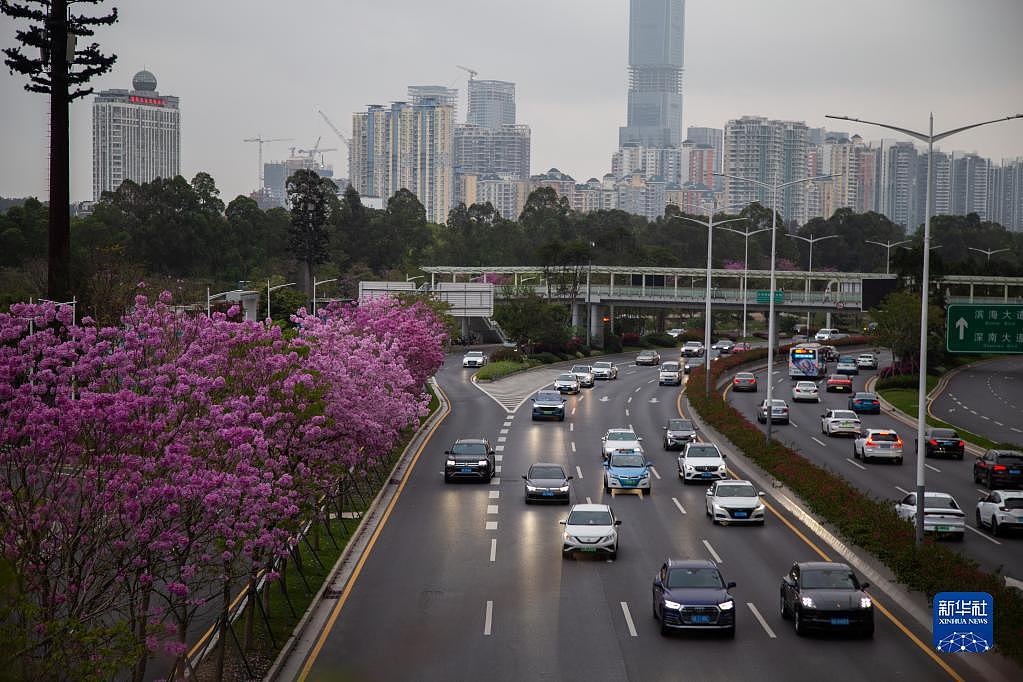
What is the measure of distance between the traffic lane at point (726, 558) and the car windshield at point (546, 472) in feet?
7.31

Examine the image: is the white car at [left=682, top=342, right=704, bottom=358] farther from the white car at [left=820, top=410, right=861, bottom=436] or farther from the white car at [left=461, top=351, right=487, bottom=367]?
the white car at [left=820, top=410, right=861, bottom=436]

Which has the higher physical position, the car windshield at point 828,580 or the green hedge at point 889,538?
the car windshield at point 828,580

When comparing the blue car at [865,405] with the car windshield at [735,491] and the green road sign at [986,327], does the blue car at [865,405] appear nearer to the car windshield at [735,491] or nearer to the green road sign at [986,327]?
the car windshield at [735,491]

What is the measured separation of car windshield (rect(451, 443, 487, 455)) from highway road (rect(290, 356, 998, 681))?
50.6 inches

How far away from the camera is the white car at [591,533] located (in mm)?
33438

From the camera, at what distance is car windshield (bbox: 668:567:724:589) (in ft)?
85.4

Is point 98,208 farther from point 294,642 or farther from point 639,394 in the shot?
point 294,642

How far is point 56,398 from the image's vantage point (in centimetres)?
1869

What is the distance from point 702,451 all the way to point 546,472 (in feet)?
24.7

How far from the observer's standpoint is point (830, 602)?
25188mm

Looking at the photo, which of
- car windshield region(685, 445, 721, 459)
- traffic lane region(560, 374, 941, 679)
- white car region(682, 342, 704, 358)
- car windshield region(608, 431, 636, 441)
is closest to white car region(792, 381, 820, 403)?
car windshield region(608, 431, 636, 441)

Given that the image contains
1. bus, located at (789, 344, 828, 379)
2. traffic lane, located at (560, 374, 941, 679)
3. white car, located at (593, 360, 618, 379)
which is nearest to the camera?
traffic lane, located at (560, 374, 941, 679)

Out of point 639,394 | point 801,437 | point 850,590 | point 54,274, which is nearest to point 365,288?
point 639,394

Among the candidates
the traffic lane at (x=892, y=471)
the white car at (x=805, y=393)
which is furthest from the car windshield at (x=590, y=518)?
the white car at (x=805, y=393)
